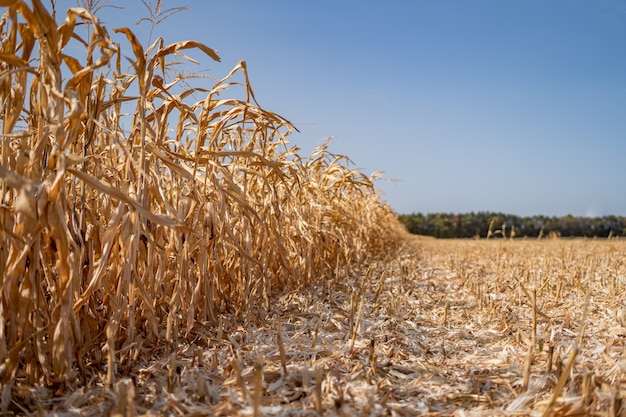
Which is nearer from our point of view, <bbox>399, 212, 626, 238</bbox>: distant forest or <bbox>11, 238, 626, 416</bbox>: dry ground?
<bbox>11, 238, 626, 416</bbox>: dry ground

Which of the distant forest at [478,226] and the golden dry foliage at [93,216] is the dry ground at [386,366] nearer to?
the golden dry foliage at [93,216]

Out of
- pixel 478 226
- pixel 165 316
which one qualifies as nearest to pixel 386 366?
pixel 165 316

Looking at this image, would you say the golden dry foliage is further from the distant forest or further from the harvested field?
the distant forest

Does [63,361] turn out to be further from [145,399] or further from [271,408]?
[271,408]

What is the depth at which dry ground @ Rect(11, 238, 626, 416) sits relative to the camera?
1.42 metres

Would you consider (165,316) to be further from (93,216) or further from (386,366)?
(386,366)

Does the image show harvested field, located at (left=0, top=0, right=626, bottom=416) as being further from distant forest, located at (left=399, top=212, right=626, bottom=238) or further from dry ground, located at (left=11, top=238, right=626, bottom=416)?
distant forest, located at (left=399, top=212, right=626, bottom=238)

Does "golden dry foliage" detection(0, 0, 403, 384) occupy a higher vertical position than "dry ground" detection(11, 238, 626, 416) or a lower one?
higher

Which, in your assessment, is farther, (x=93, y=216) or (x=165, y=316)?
(x=165, y=316)

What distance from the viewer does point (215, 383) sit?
1.60m

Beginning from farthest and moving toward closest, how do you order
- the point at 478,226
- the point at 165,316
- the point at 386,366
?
the point at 478,226 → the point at 165,316 → the point at 386,366

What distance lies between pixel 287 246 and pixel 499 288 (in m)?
1.74

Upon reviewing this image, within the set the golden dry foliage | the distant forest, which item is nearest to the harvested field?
the golden dry foliage

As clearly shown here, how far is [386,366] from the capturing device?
5.89ft
